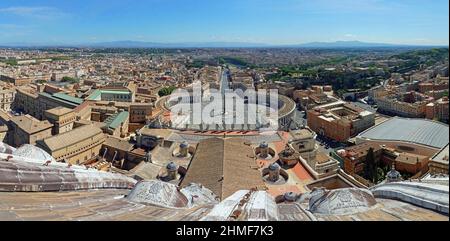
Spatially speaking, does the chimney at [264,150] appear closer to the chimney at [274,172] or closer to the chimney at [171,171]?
the chimney at [274,172]

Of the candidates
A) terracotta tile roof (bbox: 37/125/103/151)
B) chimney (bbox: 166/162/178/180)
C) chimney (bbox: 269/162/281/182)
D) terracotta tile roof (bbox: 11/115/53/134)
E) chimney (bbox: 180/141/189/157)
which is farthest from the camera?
terracotta tile roof (bbox: 11/115/53/134)

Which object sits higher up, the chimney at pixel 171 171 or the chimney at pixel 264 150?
the chimney at pixel 264 150

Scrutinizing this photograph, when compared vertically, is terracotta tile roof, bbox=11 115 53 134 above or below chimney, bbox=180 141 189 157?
above

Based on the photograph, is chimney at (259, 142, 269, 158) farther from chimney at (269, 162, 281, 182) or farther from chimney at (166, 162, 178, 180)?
chimney at (166, 162, 178, 180)

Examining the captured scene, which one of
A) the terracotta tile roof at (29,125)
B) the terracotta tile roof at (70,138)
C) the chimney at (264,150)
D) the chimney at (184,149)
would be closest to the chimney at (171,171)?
the chimney at (184,149)

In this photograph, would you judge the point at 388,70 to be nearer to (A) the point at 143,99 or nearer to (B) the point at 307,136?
(A) the point at 143,99

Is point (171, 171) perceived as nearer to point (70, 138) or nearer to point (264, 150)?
point (264, 150)

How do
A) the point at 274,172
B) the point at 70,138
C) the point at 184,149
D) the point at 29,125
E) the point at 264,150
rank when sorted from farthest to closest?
the point at 29,125 → the point at 70,138 → the point at 184,149 → the point at 264,150 → the point at 274,172

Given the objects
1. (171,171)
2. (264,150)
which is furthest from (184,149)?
(264,150)

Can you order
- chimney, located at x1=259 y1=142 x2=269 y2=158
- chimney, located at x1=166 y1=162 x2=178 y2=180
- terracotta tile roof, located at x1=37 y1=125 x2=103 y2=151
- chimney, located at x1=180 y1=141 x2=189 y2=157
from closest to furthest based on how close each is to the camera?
chimney, located at x1=166 y1=162 x2=178 y2=180 → chimney, located at x1=259 y1=142 x2=269 y2=158 → chimney, located at x1=180 y1=141 x2=189 y2=157 → terracotta tile roof, located at x1=37 y1=125 x2=103 y2=151

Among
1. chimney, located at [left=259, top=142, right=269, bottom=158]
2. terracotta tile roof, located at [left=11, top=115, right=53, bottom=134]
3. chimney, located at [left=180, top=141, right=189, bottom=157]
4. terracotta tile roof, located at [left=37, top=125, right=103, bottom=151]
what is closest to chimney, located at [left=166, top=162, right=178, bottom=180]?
chimney, located at [left=180, top=141, right=189, bottom=157]

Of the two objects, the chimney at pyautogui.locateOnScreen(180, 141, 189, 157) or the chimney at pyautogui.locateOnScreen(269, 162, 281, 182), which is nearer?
the chimney at pyautogui.locateOnScreen(269, 162, 281, 182)

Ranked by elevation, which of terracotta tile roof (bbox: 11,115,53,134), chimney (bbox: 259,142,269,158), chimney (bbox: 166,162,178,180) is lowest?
chimney (bbox: 166,162,178,180)
